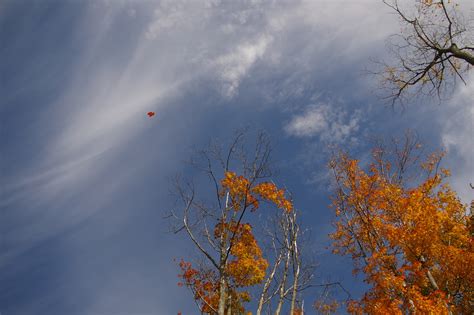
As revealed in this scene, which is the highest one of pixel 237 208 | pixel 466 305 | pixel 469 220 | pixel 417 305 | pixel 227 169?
pixel 469 220

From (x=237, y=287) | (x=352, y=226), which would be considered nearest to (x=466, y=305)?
(x=352, y=226)

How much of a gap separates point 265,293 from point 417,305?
7.49 meters

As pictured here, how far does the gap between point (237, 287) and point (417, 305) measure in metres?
8.87

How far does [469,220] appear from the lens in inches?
Answer: 1051

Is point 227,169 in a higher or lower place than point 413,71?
higher

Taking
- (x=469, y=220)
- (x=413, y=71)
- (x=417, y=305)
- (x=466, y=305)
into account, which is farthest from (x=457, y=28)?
(x=469, y=220)

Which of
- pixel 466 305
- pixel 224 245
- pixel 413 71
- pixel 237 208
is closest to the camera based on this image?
pixel 413 71

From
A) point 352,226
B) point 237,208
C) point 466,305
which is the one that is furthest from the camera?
point 466,305

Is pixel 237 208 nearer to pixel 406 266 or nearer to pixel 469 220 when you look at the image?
pixel 406 266

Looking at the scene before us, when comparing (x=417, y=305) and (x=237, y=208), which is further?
(x=417, y=305)

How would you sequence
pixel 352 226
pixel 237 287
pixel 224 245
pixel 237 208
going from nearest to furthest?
pixel 224 245
pixel 237 208
pixel 352 226
pixel 237 287

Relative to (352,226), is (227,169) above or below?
above

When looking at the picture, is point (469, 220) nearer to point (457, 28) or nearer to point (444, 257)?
point (444, 257)

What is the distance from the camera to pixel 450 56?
29.2 feet
